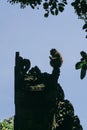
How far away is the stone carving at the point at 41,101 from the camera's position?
2408cm

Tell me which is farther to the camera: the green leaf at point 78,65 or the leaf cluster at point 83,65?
the green leaf at point 78,65

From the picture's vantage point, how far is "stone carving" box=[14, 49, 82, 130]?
24.1 meters

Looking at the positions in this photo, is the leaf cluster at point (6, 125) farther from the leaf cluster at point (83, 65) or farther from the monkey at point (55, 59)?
the leaf cluster at point (83, 65)

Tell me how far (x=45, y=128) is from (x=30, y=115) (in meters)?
1.42

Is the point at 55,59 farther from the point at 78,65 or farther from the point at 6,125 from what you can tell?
the point at 6,125

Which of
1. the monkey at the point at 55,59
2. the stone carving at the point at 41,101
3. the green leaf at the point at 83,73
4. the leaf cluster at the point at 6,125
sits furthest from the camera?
the leaf cluster at the point at 6,125

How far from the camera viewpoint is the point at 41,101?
24594mm

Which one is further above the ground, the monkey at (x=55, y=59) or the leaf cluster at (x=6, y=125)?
the monkey at (x=55, y=59)

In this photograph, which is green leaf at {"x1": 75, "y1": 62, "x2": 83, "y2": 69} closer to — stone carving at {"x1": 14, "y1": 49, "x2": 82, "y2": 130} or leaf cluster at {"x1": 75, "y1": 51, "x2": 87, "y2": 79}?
leaf cluster at {"x1": 75, "y1": 51, "x2": 87, "y2": 79}

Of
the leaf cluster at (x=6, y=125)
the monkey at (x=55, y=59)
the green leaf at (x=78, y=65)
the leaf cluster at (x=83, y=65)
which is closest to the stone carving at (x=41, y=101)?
the monkey at (x=55, y=59)

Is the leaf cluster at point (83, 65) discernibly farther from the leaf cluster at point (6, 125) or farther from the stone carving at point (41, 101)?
the leaf cluster at point (6, 125)

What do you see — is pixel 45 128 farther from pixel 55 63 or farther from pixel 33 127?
pixel 55 63

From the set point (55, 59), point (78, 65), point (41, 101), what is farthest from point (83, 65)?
point (55, 59)

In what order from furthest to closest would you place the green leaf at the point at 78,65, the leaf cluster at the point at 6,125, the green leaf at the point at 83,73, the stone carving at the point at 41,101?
the leaf cluster at the point at 6,125, the stone carving at the point at 41,101, the green leaf at the point at 78,65, the green leaf at the point at 83,73
